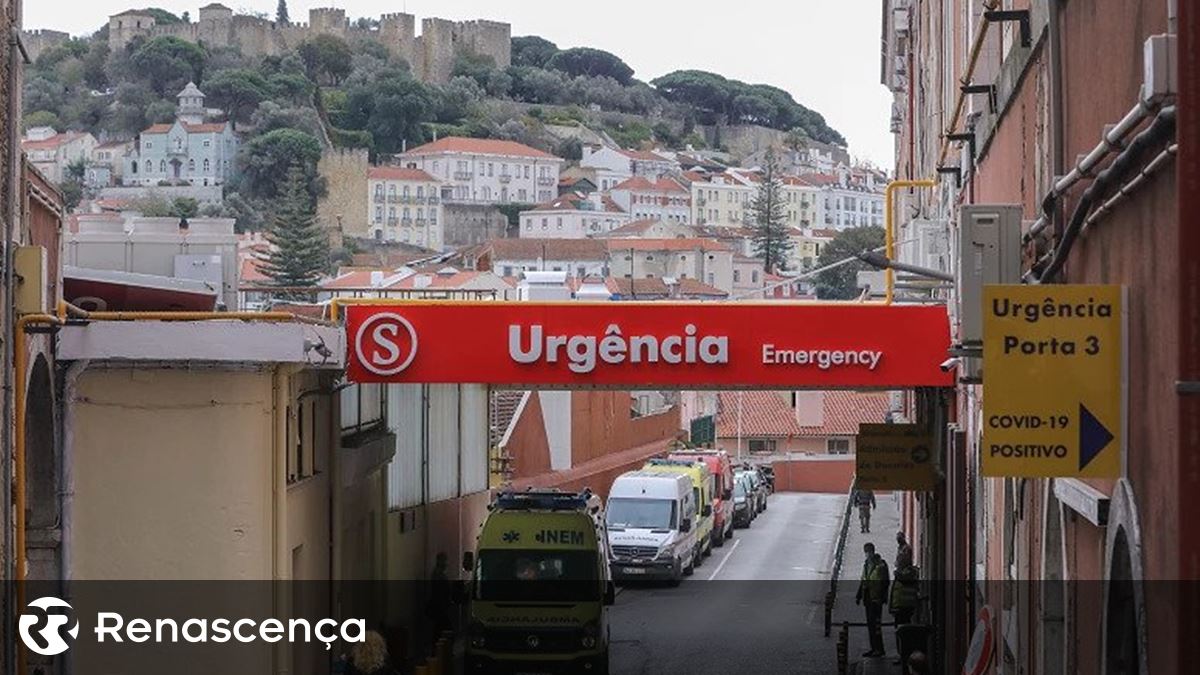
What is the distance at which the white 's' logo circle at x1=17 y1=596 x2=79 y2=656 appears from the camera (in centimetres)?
1502

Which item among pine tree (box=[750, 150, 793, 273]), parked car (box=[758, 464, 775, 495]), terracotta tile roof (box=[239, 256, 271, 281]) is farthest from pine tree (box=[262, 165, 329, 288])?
parked car (box=[758, 464, 775, 495])

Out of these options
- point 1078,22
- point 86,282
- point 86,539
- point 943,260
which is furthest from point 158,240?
Answer: point 1078,22

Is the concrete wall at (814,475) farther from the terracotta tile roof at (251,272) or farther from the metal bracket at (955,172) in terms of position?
the metal bracket at (955,172)

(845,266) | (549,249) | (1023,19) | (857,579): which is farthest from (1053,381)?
(549,249)

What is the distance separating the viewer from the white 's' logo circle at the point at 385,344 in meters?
21.1

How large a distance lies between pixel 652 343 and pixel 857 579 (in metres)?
18.3

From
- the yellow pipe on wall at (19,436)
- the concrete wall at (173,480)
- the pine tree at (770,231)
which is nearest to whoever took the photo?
the yellow pipe on wall at (19,436)

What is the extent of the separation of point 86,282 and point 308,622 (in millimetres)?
3849

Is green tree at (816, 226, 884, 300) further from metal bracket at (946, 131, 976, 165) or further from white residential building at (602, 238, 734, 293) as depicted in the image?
metal bracket at (946, 131, 976, 165)

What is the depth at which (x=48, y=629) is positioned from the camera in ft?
50.7

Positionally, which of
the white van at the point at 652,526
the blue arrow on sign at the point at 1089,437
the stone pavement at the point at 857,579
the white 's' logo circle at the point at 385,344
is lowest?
the stone pavement at the point at 857,579

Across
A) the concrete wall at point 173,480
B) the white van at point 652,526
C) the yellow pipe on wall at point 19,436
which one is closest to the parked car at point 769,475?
the white van at point 652,526

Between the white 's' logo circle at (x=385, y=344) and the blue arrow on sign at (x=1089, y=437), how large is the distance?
1377 cm

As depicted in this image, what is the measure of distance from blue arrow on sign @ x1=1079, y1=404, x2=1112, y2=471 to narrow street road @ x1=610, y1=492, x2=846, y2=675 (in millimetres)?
18076
